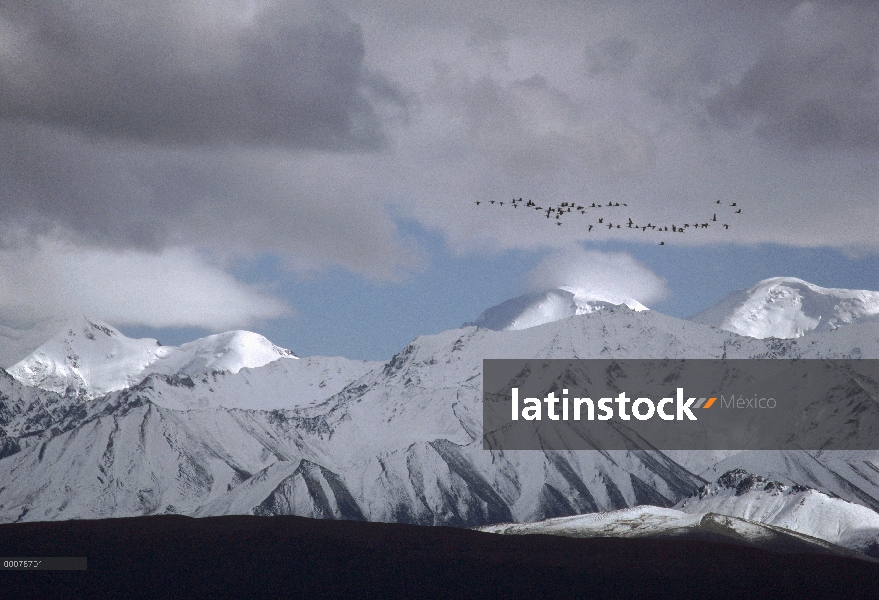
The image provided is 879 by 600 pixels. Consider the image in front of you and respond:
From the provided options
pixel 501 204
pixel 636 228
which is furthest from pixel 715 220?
pixel 501 204

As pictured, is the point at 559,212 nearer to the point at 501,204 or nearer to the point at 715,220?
the point at 501,204

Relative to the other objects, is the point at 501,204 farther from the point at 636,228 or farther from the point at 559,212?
the point at 636,228

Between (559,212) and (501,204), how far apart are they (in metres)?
9.93

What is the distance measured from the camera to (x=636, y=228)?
197125 mm

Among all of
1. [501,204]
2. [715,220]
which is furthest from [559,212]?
[715,220]

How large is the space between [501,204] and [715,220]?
3088 cm

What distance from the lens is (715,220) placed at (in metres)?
188

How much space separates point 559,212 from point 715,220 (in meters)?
22.2

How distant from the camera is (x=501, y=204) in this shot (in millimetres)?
185750

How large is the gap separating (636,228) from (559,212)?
45.5 feet

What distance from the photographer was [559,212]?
191m

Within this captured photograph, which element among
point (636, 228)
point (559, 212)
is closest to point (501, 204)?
point (559, 212)

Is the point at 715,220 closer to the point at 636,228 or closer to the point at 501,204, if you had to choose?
the point at 636,228
